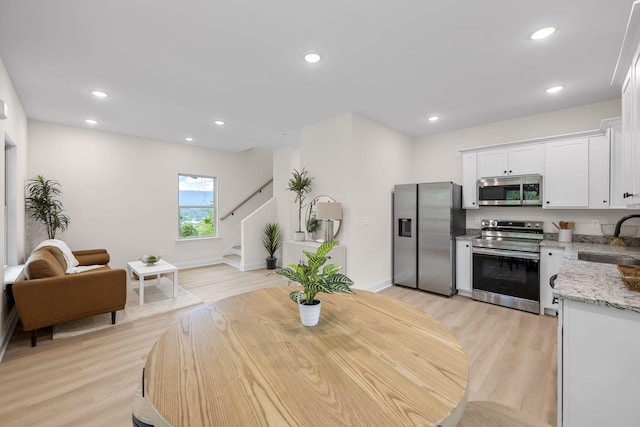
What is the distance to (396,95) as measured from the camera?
327 cm

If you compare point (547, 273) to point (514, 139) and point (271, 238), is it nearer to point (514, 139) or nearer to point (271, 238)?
point (514, 139)

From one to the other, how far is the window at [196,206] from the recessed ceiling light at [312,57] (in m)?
4.47

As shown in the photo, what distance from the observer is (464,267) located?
4004 mm

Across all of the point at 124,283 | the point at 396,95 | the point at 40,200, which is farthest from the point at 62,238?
the point at 396,95

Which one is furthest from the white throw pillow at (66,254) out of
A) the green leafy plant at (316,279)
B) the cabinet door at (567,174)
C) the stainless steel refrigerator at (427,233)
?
the cabinet door at (567,174)

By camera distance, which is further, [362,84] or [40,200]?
[40,200]

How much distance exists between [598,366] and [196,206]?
255 inches

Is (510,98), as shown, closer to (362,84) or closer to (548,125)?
(548,125)

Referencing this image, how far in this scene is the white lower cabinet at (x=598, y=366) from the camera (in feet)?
4.09

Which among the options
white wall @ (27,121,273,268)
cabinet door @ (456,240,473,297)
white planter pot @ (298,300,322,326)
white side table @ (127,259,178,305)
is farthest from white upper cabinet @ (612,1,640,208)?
white wall @ (27,121,273,268)

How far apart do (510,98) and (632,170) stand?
1.71 m

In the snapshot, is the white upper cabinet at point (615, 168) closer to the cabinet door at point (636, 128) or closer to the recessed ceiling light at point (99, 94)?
the cabinet door at point (636, 128)

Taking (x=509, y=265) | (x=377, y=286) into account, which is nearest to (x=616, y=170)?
(x=509, y=265)

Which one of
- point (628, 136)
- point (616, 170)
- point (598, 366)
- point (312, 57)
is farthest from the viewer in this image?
point (616, 170)
